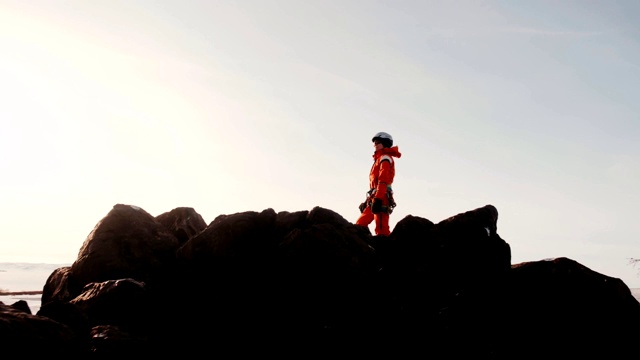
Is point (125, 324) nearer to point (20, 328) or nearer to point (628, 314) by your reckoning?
point (20, 328)

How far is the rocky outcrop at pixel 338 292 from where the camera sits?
10.6 meters

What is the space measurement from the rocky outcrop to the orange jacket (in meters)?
3.11

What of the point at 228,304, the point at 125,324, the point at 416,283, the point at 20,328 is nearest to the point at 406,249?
the point at 416,283

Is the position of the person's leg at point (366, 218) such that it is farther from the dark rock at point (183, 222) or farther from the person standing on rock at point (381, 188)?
the dark rock at point (183, 222)

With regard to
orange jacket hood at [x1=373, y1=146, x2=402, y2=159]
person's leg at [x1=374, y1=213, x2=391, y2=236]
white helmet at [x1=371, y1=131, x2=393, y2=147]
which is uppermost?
white helmet at [x1=371, y1=131, x2=393, y2=147]

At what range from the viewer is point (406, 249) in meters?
12.6

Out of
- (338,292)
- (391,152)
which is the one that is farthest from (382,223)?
(338,292)

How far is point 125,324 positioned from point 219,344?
1829 millimetres

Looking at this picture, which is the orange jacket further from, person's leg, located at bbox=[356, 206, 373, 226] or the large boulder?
the large boulder

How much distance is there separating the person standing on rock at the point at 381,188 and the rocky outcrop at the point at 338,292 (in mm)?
2976

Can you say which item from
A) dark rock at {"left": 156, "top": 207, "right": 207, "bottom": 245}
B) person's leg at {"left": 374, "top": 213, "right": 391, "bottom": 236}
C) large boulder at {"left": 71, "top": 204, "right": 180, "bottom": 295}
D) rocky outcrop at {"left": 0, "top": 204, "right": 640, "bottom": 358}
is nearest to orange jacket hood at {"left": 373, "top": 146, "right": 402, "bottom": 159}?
person's leg at {"left": 374, "top": 213, "right": 391, "bottom": 236}

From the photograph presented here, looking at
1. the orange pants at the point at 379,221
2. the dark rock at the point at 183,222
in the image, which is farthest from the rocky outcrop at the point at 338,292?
the orange pants at the point at 379,221

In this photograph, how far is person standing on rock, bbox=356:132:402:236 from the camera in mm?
16078

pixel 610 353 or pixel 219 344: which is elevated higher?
pixel 610 353
